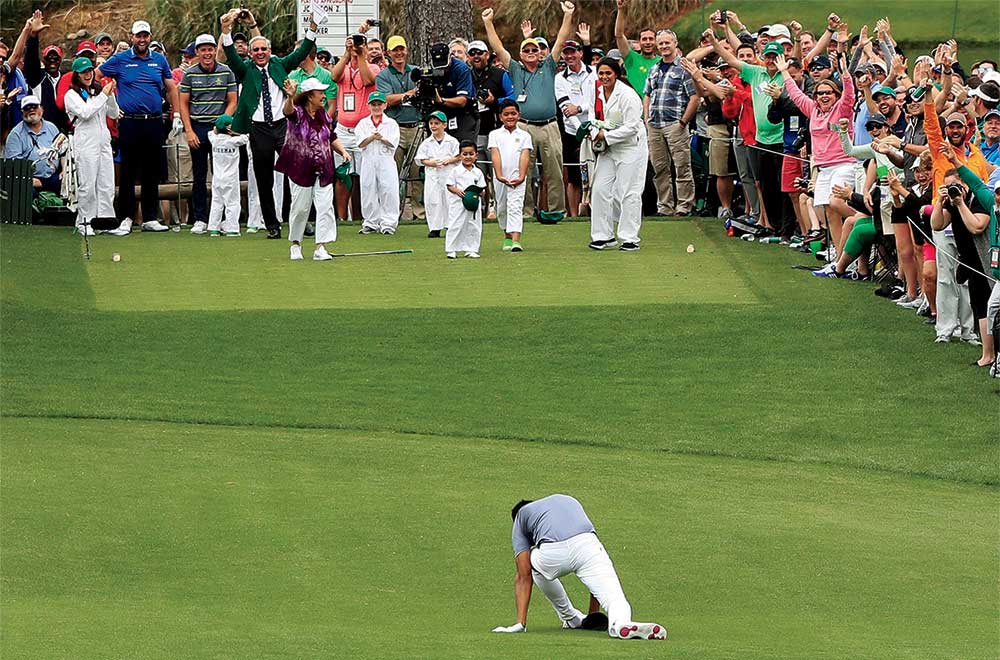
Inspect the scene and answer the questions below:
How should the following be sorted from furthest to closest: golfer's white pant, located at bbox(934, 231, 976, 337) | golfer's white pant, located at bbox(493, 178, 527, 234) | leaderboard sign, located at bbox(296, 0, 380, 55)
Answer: leaderboard sign, located at bbox(296, 0, 380, 55)
golfer's white pant, located at bbox(493, 178, 527, 234)
golfer's white pant, located at bbox(934, 231, 976, 337)

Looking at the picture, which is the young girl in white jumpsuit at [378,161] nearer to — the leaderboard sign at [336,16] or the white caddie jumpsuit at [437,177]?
the white caddie jumpsuit at [437,177]

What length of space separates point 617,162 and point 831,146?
9.12 feet

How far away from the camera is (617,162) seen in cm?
2100

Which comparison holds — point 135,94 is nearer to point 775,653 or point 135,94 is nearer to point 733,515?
point 733,515

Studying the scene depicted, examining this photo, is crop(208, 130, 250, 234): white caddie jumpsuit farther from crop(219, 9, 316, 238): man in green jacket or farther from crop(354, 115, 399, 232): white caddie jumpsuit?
crop(354, 115, 399, 232): white caddie jumpsuit

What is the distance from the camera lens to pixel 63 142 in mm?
22406

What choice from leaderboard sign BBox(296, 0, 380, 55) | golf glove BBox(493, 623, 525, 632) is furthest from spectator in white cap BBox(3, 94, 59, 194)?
golf glove BBox(493, 623, 525, 632)

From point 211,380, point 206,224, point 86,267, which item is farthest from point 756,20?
point 211,380

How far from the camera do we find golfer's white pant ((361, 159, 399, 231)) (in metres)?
22.5

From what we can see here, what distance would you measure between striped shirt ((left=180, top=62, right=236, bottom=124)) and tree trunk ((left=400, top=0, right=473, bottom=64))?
5738mm

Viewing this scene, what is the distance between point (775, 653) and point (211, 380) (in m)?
9.03

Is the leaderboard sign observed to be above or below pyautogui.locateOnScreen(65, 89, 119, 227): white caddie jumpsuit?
above

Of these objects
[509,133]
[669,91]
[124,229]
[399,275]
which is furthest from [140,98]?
[669,91]

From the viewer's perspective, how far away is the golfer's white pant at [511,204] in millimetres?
20938
